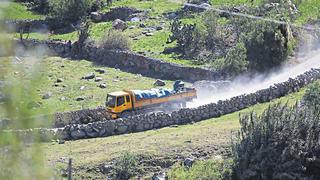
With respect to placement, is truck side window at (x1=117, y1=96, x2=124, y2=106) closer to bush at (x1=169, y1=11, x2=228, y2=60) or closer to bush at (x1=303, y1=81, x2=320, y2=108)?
bush at (x1=303, y1=81, x2=320, y2=108)

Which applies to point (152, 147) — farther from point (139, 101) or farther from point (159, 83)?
point (159, 83)

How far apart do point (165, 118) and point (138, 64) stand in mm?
10203

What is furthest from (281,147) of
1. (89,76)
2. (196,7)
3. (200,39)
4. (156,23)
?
(196,7)

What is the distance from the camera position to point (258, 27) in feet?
95.0

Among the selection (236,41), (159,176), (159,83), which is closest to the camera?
(159,176)

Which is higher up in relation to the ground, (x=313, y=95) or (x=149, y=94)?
(x=313, y=95)

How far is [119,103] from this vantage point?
22938 mm

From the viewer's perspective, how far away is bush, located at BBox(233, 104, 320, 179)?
15.6 m

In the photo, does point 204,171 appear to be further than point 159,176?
No

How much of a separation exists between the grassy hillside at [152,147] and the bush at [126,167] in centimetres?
29

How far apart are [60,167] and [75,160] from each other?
3.30 feet

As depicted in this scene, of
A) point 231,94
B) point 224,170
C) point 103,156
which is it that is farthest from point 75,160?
point 231,94

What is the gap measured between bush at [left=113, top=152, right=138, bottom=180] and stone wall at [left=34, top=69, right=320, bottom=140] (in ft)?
11.9

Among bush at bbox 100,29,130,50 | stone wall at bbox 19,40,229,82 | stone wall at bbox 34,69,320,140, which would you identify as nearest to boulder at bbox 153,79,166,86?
stone wall at bbox 19,40,229,82
